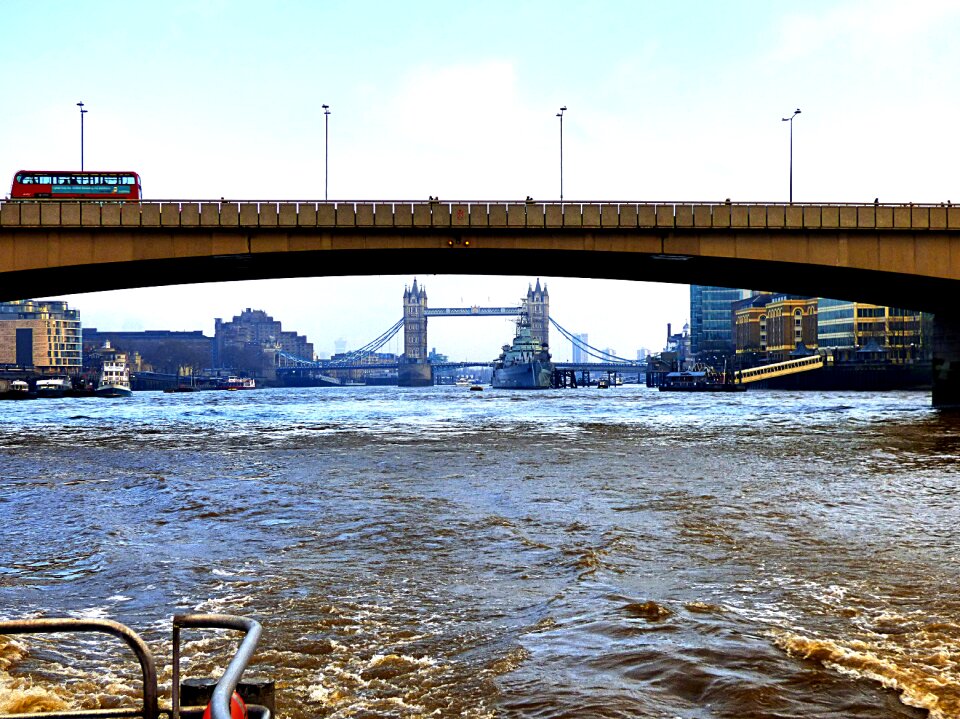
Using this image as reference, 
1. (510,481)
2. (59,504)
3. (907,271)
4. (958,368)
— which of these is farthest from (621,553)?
(958,368)

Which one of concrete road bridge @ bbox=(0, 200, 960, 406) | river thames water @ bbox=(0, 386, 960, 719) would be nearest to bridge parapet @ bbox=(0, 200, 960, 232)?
concrete road bridge @ bbox=(0, 200, 960, 406)

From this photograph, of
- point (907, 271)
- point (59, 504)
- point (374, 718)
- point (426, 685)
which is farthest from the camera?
point (907, 271)

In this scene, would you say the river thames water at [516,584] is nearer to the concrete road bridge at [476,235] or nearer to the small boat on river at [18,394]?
the concrete road bridge at [476,235]

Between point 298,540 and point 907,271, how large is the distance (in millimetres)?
42836

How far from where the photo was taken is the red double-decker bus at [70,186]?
4972 centimetres

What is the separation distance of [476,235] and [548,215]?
12.3ft

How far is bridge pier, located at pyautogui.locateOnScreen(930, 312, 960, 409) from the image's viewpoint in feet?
218

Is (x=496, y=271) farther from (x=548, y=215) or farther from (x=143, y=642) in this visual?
(x=143, y=642)

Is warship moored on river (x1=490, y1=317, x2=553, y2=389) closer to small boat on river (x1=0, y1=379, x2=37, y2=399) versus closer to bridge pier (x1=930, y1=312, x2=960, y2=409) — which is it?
small boat on river (x1=0, y1=379, x2=37, y2=399)

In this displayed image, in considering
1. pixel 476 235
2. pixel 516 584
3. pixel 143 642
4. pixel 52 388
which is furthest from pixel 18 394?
pixel 143 642

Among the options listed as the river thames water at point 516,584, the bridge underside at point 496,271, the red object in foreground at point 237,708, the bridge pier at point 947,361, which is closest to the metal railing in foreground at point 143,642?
the red object in foreground at point 237,708

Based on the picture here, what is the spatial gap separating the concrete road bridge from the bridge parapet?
0.05 meters

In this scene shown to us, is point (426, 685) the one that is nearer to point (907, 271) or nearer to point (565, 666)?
point (565, 666)

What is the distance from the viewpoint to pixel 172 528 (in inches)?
632
